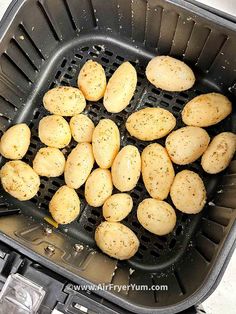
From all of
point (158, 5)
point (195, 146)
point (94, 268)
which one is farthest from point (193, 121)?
point (94, 268)

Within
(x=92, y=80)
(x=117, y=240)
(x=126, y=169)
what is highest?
(x=92, y=80)

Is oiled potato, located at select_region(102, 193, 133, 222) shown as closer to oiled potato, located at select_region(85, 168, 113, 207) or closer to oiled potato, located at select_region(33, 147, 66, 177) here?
oiled potato, located at select_region(85, 168, 113, 207)

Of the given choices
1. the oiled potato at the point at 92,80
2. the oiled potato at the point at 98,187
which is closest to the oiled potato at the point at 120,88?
the oiled potato at the point at 92,80

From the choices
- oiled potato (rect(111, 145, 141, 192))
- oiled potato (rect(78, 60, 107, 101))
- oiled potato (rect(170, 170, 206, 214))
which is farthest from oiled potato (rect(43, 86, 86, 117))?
oiled potato (rect(170, 170, 206, 214))

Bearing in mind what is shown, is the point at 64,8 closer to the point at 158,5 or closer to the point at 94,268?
the point at 158,5

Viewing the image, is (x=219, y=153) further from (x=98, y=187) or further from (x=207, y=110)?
(x=98, y=187)

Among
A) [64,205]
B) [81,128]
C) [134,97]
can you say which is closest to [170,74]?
[134,97]

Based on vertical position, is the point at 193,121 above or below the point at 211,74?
below
